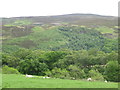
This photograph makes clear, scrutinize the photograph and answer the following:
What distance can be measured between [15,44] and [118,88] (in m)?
163

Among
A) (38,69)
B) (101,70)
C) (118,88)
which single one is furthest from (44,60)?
(118,88)

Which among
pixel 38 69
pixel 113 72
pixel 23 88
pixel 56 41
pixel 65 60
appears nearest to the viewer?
pixel 23 88

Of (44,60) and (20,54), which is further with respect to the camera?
(20,54)

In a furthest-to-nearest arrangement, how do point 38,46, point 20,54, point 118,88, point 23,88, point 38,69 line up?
point 38,46 < point 20,54 < point 38,69 < point 118,88 < point 23,88

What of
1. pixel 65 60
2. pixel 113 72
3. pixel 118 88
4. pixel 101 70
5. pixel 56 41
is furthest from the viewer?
pixel 56 41

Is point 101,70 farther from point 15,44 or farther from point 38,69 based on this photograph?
point 15,44

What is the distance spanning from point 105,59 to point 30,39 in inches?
5406

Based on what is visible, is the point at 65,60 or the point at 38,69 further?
the point at 65,60

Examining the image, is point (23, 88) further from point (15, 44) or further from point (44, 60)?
point (15, 44)

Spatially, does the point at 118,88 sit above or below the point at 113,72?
above

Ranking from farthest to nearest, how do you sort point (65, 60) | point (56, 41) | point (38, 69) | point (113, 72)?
point (56, 41)
point (65, 60)
point (38, 69)
point (113, 72)

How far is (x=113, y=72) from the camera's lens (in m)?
46.8

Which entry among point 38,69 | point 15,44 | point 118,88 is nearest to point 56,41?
point 15,44

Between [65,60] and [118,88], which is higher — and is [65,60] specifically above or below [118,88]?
below
